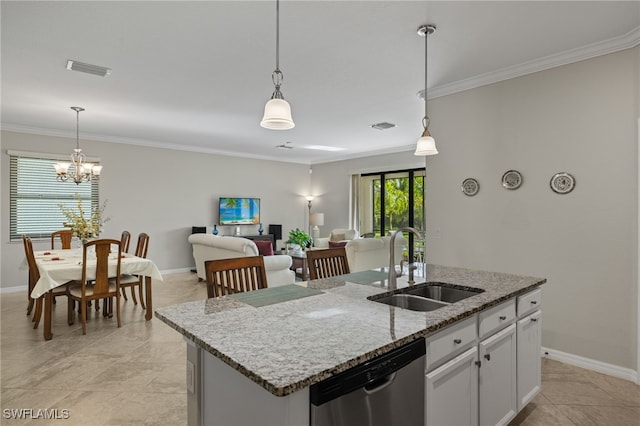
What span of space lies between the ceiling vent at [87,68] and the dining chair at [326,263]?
8.81ft

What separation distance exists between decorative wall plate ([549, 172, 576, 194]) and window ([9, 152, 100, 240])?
6928 mm

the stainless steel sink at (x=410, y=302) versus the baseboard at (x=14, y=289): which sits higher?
the stainless steel sink at (x=410, y=302)

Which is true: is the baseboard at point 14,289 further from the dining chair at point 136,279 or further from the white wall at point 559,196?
the white wall at point 559,196

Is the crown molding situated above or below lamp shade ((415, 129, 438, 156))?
above

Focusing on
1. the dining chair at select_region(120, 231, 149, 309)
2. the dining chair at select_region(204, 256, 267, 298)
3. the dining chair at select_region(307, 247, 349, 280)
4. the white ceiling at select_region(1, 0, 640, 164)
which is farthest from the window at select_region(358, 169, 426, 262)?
the dining chair at select_region(204, 256, 267, 298)

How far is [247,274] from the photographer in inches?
92.9

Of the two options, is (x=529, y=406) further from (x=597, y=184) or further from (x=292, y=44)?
(x=292, y=44)

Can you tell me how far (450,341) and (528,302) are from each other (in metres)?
0.98

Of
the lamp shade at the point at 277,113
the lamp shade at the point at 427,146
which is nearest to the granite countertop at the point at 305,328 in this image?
the lamp shade at the point at 277,113

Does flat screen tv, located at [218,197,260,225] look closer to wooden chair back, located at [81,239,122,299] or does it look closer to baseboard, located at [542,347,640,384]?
wooden chair back, located at [81,239,122,299]

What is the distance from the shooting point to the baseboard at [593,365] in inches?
111

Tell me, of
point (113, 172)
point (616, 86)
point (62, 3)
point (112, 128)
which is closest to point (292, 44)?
point (62, 3)

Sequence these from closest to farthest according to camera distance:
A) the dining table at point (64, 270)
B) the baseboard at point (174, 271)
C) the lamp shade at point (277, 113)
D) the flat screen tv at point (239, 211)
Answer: the lamp shade at point (277, 113) → the dining table at point (64, 270) → the baseboard at point (174, 271) → the flat screen tv at point (239, 211)

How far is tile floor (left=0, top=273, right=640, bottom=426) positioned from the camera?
2355 millimetres
